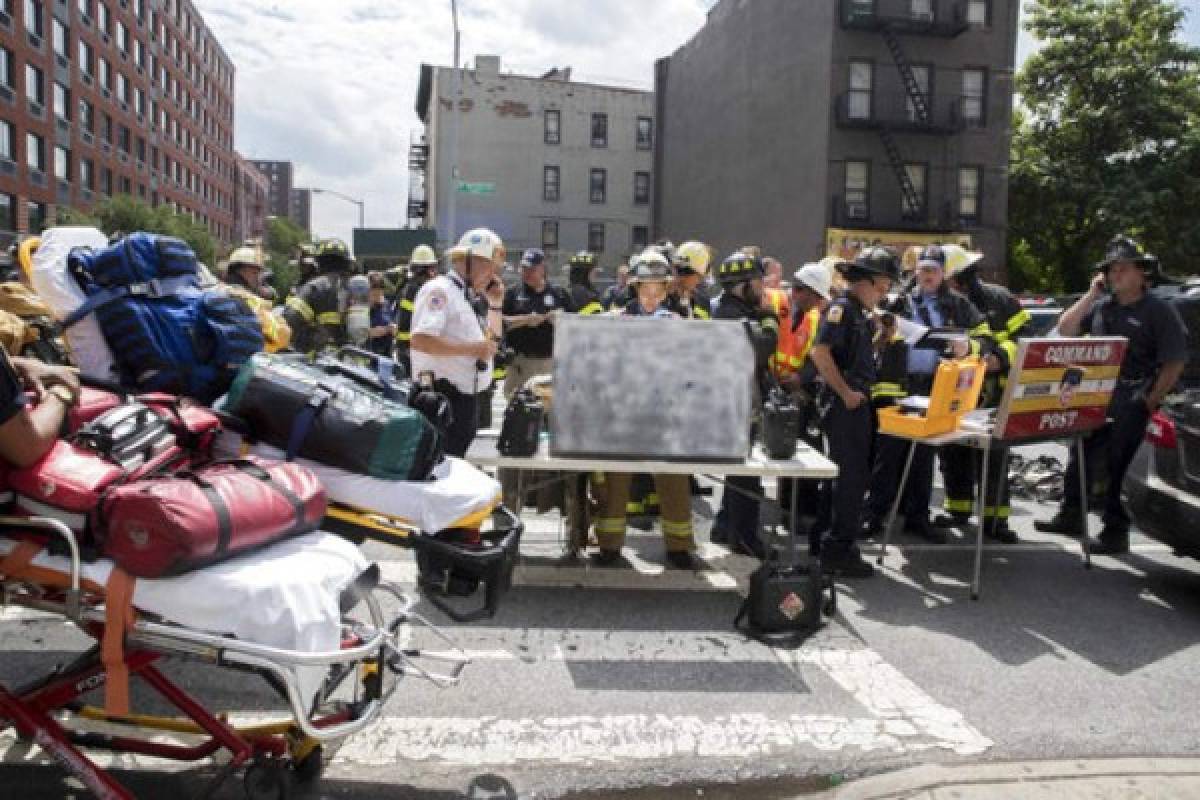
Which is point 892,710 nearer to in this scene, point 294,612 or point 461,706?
point 461,706

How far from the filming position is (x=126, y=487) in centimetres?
265

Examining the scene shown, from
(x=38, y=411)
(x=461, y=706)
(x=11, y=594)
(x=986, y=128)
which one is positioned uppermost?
(x=986, y=128)

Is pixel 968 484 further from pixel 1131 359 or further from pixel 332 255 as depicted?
pixel 332 255

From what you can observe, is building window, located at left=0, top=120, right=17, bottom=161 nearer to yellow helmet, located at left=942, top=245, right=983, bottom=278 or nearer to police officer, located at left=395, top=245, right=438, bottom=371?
police officer, located at left=395, top=245, right=438, bottom=371

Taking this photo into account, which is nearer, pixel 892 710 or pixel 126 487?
pixel 126 487

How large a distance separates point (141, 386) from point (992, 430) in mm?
4717

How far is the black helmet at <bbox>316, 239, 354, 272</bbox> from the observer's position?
30.5ft

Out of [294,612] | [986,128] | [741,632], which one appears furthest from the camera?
[986,128]

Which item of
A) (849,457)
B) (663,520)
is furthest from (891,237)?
(663,520)

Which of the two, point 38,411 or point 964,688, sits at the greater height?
point 38,411

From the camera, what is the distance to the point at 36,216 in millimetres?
45625

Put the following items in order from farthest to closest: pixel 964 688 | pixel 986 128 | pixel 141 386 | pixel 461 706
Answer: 1. pixel 986 128
2. pixel 964 688
3. pixel 461 706
4. pixel 141 386

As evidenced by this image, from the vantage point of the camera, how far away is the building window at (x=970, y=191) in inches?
1184

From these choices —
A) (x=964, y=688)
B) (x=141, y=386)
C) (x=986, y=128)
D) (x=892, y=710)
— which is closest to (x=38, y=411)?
(x=141, y=386)
